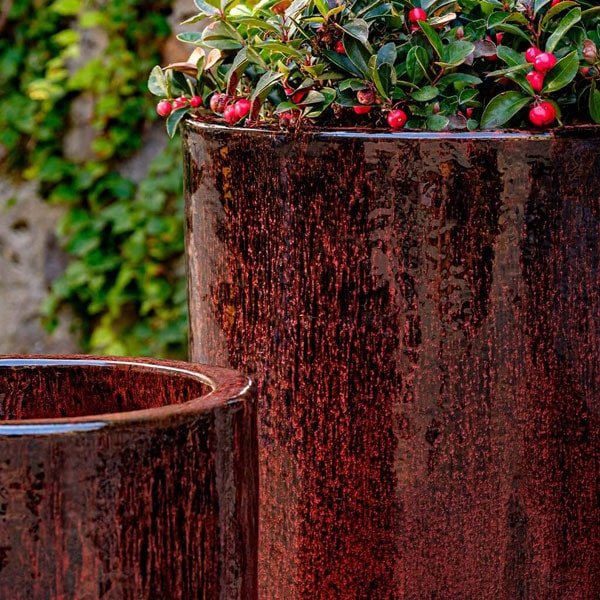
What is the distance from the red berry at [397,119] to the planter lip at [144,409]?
0.57 metres

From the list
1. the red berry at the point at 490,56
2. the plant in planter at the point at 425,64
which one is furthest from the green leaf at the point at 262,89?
the red berry at the point at 490,56

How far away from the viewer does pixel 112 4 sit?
439 centimetres

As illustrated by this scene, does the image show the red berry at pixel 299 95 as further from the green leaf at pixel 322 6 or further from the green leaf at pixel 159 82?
the green leaf at pixel 159 82

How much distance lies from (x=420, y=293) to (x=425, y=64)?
1.13 feet

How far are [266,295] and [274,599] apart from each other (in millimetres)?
476

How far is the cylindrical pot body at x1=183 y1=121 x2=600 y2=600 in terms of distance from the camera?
5.53 feet

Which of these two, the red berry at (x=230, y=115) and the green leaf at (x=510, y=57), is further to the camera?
the red berry at (x=230, y=115)

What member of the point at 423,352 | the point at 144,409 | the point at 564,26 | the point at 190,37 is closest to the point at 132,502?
the point at 144,409

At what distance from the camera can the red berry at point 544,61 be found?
5.58ft

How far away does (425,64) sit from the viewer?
1772mm

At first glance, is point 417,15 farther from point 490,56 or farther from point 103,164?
point 103,164

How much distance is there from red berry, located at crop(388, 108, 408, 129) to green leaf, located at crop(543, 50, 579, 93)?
0.69 ft

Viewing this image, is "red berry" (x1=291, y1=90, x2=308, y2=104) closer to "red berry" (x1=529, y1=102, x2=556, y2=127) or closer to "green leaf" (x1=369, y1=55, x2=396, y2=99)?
"green leaf" (x1=369, y1=55, x2=396, y2=99)

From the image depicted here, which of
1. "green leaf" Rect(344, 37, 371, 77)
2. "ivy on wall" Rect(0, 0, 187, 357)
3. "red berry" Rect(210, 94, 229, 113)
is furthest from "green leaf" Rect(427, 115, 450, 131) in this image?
"ivy on wall" Rect(0, 0, 187, 357)
